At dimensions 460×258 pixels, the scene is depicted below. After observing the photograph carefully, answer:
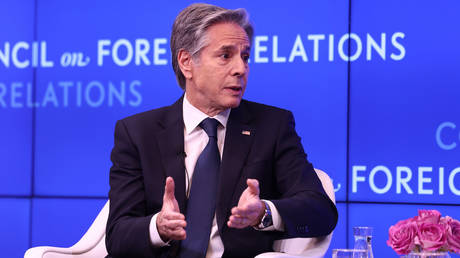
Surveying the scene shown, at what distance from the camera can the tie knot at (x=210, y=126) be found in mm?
2637

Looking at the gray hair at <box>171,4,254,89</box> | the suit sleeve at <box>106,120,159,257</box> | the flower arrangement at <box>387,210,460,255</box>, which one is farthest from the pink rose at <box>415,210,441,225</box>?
the gray hair at <box>171,4,254,89</box>

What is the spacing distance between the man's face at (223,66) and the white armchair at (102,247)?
53cm

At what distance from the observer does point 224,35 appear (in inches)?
104

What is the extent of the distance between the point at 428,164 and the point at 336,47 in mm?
841

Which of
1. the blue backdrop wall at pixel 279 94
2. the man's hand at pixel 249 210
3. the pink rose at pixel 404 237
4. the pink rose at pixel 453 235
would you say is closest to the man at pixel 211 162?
the man's hand at pixel 249 210

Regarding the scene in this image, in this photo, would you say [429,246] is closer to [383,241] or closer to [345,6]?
[383,241]

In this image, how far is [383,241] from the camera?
3.97 metres

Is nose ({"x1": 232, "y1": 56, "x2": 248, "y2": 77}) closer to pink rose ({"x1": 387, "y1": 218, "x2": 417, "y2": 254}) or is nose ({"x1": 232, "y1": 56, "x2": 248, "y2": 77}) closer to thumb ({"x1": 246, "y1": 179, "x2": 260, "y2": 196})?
thumb ({"x1": 246, "y1": 179, "x2": 260, "y2": 196})

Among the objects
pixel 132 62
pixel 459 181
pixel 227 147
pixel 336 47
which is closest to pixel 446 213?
pixel 459 181

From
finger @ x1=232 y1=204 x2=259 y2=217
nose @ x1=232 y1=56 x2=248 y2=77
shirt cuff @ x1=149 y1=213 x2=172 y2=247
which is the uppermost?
nose @ x1=232 y1=56 x2=248 y2=77

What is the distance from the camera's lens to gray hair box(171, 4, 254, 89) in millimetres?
2656

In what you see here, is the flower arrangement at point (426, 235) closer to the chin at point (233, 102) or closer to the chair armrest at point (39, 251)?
the chin at point (233, 102)

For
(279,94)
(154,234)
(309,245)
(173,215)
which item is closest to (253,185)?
(173,215)

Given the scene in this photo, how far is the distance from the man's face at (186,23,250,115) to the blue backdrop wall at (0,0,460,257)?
1432 millimetres
